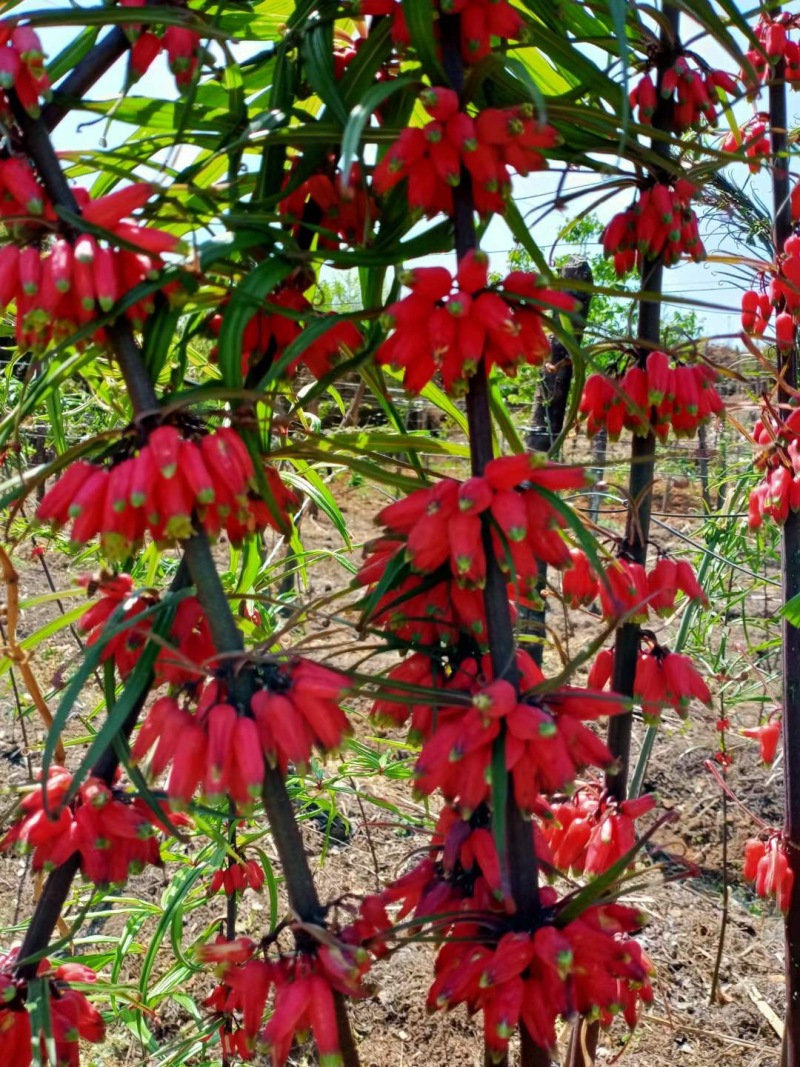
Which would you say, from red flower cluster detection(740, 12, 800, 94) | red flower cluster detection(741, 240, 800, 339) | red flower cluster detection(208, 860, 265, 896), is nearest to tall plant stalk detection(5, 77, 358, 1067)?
red flower cluster detection(208, 860, 265, 896)

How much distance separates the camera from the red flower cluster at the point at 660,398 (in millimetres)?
1153

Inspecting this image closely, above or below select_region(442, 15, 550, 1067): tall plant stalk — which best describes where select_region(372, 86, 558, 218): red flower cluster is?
above

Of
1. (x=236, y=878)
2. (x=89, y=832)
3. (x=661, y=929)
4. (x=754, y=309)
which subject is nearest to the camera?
(x=89, y=832)

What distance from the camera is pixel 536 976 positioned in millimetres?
793

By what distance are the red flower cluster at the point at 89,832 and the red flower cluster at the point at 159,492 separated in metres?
0.26

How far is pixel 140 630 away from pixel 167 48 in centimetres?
46

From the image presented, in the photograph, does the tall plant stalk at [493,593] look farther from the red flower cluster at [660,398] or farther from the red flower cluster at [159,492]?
the red flower cluster at [660,398]

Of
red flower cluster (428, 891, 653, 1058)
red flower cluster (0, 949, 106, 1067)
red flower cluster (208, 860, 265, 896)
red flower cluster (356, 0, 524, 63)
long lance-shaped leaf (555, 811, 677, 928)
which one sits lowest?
red flower cluster (208, 860, 265, 896)

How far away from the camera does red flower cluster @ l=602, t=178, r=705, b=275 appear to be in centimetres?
106

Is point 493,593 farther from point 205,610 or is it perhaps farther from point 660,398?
point 660,398

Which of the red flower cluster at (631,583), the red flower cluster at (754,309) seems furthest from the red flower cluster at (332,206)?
the red flower cluster at (754,309)

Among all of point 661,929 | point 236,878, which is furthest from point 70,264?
point 661,929

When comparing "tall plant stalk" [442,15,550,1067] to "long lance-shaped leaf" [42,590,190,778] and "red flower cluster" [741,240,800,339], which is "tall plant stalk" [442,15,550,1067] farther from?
"red flower cluster" [741,240,800,339]

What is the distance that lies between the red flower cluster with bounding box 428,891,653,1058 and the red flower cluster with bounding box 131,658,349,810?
0.22 m
